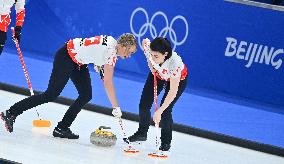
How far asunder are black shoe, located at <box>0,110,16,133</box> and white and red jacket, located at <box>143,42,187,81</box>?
1862 mm

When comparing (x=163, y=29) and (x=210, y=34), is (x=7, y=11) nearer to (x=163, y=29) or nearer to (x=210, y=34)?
(x=163, y=29)

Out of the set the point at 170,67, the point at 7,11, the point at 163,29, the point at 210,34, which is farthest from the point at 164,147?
the point at 163,29

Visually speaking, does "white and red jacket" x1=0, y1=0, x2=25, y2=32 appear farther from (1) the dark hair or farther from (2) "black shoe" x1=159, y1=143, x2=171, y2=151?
(1) the dark hair

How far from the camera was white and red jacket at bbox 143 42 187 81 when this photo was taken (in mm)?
10031

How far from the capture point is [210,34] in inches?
562

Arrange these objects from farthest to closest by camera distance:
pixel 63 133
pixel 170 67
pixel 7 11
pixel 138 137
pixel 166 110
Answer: pixel 7 11
pixel 138 137
pixel 63 133
pixel 166 110
pixel 170 67

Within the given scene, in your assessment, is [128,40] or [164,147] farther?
[164,147]

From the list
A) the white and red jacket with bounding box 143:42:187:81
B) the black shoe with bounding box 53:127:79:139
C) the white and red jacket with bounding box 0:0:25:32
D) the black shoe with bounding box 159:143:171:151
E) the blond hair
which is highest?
the blond hair

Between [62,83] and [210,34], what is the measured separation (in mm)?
4300

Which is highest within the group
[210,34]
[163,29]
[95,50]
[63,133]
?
[95,50]

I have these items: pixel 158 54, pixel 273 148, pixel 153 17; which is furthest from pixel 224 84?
pixel 158 54

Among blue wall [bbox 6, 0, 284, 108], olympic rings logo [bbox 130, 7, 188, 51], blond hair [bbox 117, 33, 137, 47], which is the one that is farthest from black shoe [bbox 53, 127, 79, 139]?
olympic rings logo [bbox 130, 7, 188, 51]

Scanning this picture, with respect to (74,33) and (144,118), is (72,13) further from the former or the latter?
(144,118)

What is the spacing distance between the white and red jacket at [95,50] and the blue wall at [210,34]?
409 centimetres
